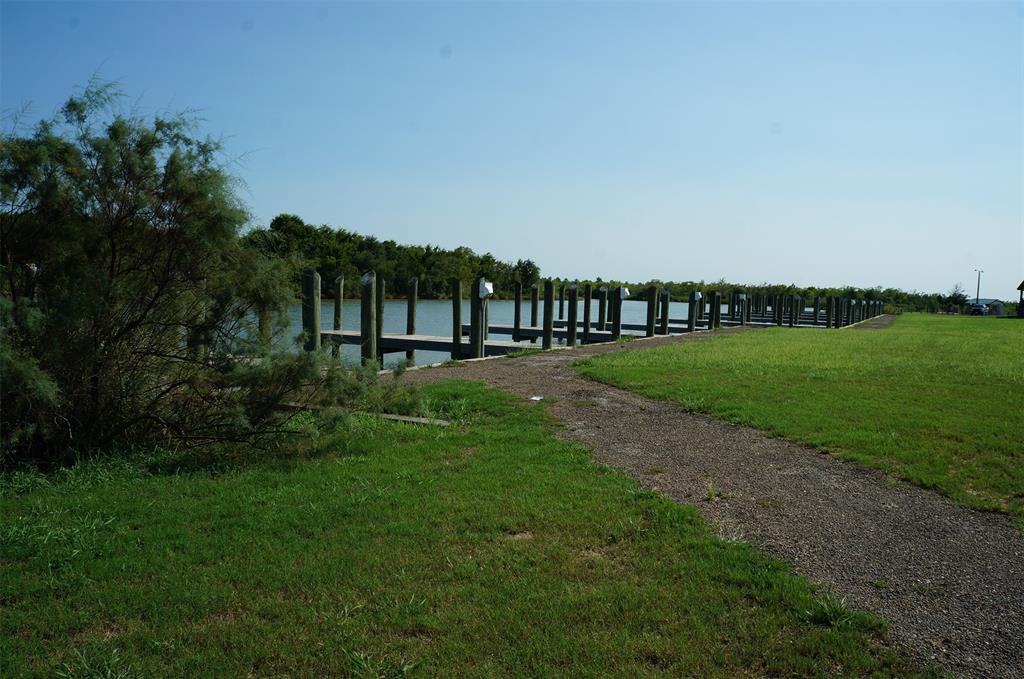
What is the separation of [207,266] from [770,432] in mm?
6073

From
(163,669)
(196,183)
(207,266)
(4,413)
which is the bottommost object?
(163,669)

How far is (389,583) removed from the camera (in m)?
3.74

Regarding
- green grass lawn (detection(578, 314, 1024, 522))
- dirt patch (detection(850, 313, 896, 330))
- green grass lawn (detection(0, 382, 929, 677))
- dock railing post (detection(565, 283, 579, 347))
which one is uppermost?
dock railing post (detection(565, 283, 579, 347))

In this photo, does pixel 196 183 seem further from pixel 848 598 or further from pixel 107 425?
pixel 848 598

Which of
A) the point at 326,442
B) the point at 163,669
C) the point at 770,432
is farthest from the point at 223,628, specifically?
the point at 770,432

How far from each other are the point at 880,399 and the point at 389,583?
862 cm

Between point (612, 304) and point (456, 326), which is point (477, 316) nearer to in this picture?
point (456, 326)

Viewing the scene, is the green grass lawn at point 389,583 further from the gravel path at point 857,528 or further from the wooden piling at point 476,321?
the wooden piling at point 476,321

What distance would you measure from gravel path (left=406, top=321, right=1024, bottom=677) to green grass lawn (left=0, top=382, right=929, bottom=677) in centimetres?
29

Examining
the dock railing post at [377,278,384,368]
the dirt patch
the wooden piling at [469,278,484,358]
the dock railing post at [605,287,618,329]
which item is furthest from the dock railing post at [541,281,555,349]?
the dirt patch

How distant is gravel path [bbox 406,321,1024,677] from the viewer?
3.41 m

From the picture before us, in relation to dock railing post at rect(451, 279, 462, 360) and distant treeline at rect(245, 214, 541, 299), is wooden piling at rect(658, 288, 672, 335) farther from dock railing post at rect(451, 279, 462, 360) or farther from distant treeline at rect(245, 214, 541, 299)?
distant treeline at rect(245, 214, 541, 299)

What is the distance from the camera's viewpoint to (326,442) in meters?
6.84

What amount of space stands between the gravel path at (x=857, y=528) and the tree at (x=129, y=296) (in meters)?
3.55
